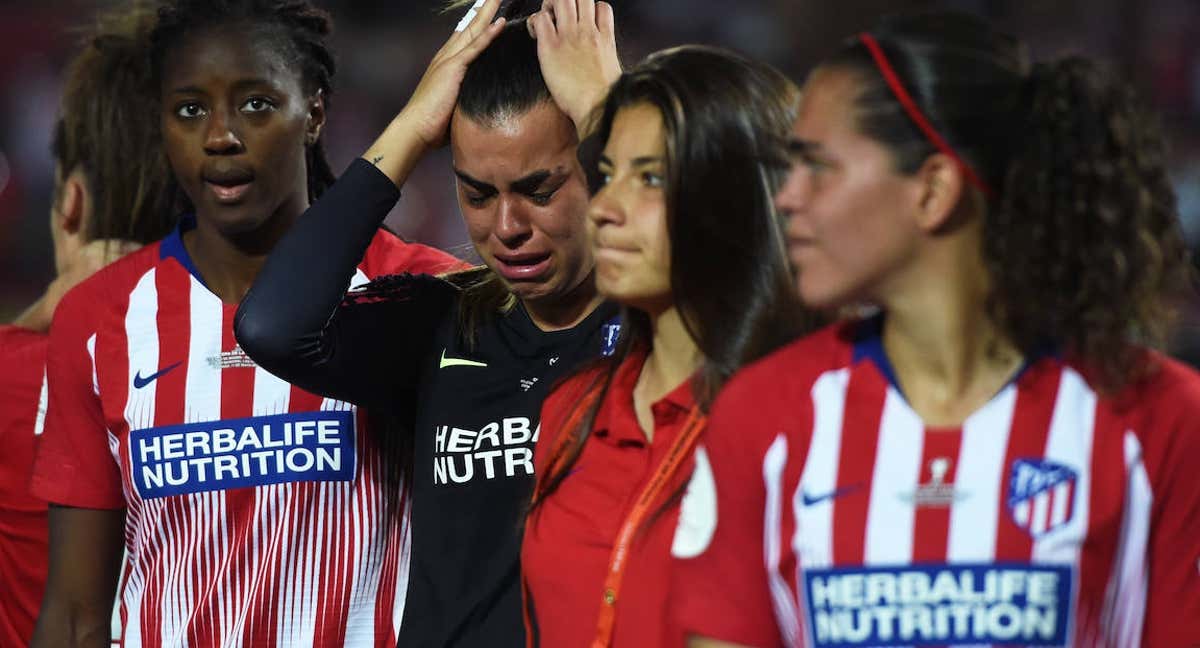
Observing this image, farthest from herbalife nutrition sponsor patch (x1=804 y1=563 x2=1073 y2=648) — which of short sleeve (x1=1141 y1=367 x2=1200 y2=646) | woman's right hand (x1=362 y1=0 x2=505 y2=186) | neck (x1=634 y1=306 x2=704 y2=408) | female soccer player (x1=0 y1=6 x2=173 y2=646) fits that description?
female soccer player (x1=0 y1=6 x2=173 y2=646)

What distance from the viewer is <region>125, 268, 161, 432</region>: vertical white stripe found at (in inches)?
110

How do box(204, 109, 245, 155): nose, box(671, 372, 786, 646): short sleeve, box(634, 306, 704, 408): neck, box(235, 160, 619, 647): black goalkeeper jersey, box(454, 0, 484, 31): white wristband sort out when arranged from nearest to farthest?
box(671, 372, 786, 646): short sleeve
box(634, 306, 704, 408): neck
box(235, 160, 619, 647): black goalkeeper jersey
box(454, 0, 484, 31): white wristband
box(204, 109, 245, 155): nose

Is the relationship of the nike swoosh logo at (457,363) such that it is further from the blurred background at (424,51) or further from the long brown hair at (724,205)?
the blurred background at (424,51)

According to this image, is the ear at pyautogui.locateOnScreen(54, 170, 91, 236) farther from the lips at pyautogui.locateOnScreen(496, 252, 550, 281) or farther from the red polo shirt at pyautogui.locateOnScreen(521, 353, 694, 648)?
the red polo shirt at pyautogui.locateOnScreen(521, 353, 694, 648)

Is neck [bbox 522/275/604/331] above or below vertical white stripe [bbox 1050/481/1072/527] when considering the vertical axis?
above

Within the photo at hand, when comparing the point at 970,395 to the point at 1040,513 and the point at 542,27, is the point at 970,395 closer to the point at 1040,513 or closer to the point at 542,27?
the point at 1040,513

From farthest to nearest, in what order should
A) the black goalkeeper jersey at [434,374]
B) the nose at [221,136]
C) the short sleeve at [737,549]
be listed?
1. the nose at [221,136]
2. the black goalkeeper jersey at [434,374]
3. the short sleeve at [737,549]

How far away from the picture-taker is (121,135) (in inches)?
133

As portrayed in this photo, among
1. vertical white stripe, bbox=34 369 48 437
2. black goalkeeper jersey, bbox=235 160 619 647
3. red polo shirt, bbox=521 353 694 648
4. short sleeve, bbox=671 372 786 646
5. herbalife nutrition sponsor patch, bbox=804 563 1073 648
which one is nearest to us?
herbalife nutrition sponsor patch, bbox=804 563 1073 648

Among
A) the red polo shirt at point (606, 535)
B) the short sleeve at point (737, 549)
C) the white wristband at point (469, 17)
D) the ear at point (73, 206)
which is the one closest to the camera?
the short sleeve at point (737, 549)

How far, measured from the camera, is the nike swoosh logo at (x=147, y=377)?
2830 mm

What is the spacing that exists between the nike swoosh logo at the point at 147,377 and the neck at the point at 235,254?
16 centimetres

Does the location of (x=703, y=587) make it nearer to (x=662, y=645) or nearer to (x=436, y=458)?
(x=662, y=645)

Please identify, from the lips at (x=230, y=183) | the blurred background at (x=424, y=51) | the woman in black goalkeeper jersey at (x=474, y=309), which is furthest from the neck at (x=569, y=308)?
the blurred background at (x=424, y=51)
